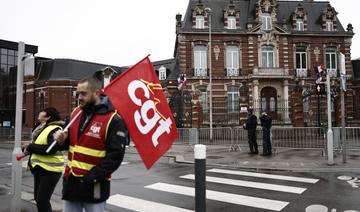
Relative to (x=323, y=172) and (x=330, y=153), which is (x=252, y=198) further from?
(x=330, y=153)

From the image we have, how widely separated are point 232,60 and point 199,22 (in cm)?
464

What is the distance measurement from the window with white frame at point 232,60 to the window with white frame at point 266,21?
326 centimetres

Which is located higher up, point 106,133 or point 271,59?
point 271,59

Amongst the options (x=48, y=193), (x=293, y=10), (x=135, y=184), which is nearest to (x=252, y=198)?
(x=135, y=184)

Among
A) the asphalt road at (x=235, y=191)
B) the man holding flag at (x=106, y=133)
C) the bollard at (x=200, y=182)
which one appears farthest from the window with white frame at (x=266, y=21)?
the bollard at (x=200, y=182)

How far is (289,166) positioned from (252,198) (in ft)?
14.6

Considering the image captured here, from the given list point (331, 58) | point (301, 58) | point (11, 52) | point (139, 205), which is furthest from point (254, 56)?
point (11, 52)

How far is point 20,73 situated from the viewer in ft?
19.5

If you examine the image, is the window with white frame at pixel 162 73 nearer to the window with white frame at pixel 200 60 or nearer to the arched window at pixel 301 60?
the window with white frame at pixel 200 60

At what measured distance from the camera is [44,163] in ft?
14.7

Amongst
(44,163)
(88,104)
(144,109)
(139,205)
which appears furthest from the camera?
(139,205)

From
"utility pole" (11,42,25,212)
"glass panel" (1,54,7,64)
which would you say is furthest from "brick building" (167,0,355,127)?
"glass panel" (1,54,7,64)

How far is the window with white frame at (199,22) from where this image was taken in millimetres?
30703

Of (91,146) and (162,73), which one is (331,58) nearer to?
(162,73)
